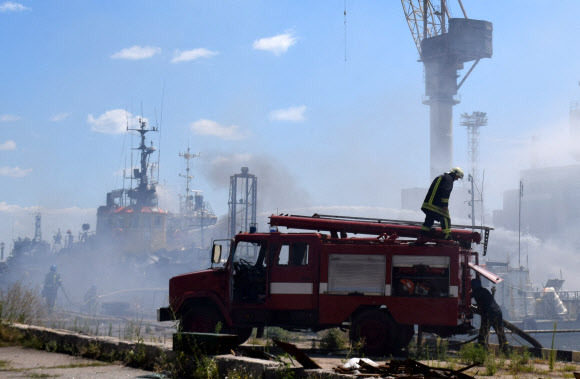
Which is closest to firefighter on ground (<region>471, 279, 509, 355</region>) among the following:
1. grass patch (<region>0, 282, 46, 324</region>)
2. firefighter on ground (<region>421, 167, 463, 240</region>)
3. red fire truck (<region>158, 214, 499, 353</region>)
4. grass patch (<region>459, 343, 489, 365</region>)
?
red fire truck (<region>158, 214, 499, 353</region>)

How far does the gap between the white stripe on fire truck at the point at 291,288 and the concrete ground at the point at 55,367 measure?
12.0 ft

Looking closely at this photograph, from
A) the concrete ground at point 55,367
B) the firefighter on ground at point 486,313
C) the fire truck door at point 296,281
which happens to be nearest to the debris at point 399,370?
the concrete ground at point 55,367

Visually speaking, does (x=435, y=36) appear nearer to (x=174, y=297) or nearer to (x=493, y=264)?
(x=493, y=264)

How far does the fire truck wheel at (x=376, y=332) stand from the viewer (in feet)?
36.5

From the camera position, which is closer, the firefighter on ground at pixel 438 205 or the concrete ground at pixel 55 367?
the concrete ground at pixel 55 367

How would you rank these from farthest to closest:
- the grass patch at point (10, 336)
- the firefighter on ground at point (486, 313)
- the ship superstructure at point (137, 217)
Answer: the ship superstructure at point (137, 217), the firefighter on ground at point (486, 313), the grass patch at point (10, 336)

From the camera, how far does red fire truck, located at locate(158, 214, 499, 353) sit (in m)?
11.2

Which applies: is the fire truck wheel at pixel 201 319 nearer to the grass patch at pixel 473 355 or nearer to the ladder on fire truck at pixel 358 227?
the ladder on fire truck at pixel 358 227

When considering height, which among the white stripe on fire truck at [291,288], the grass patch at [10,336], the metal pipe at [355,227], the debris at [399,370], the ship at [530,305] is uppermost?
the metal pipe at [355,227]

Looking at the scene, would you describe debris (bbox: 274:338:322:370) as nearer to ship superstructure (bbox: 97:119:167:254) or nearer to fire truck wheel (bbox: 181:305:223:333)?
fire truck wheel (bbox: 181:305:223:333)

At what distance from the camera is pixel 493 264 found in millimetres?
68688

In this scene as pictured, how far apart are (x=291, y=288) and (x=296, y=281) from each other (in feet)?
0.51

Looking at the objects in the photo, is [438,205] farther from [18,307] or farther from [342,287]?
[18,307]

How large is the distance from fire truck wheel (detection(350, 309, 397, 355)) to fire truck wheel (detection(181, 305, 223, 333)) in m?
2.60
